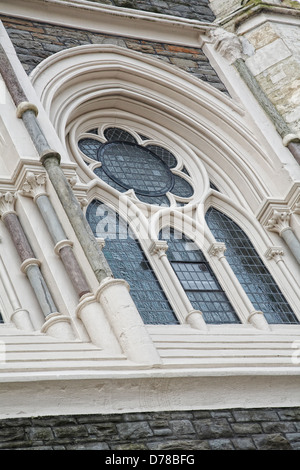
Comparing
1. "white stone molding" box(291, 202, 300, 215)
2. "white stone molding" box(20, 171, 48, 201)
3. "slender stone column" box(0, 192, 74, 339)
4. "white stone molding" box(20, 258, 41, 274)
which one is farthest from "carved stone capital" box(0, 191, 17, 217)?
"white stone molding" box(291, 202, 300, 215)

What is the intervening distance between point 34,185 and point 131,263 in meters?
1.39

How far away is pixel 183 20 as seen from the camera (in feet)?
40.4

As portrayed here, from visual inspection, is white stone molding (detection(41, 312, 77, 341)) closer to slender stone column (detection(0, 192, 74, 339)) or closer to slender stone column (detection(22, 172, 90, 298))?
slender stone column (detection(0, 192, 74, 339))

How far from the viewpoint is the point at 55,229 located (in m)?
8.24

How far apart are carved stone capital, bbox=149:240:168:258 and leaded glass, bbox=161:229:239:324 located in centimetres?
18

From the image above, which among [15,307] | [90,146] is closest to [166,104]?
[90,146]

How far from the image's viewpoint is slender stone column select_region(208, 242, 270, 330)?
9063 millimetres

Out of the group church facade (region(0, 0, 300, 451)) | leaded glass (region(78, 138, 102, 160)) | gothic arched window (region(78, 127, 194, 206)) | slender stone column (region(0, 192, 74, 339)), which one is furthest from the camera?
leaded glass (region(78, 138, 102, 160))

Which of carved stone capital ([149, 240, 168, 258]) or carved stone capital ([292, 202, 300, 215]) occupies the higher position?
carved stone capital ([292, 202, 300, 215])

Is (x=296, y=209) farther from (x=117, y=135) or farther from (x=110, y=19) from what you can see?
(x=110, y=19)

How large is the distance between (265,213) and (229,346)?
2.65 meters

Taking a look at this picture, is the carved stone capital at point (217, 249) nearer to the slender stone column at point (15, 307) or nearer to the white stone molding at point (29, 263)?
the white stone molding at point (29, 263)
